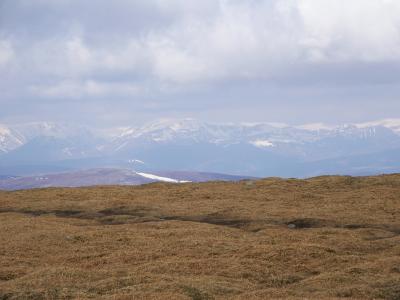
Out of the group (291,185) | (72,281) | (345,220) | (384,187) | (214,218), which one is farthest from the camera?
(291,185)

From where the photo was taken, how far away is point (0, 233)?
56.2m

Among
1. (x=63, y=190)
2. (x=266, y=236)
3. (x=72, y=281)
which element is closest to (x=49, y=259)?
(x=72, y=281)

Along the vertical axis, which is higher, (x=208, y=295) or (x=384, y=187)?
(x=384, y=187)

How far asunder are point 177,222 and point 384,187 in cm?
3268

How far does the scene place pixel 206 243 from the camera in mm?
48906

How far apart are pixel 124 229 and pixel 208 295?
2593cm

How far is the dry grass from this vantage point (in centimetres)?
3434

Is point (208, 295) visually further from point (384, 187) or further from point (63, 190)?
point (63, 190)

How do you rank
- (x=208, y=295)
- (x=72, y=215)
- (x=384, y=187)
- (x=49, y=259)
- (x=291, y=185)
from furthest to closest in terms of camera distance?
(x=291, y=185)
(x=384, y=187)
(x=72, y=215)
(x=49, y=259)
(x=208, y=295)

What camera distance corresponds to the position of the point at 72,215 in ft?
230

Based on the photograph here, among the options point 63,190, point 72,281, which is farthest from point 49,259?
point 63,190

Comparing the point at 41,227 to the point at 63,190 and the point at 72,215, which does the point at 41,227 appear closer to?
the point at 72,215

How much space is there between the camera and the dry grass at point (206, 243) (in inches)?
1352

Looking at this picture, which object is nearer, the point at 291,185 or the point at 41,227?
the point at 41,227
